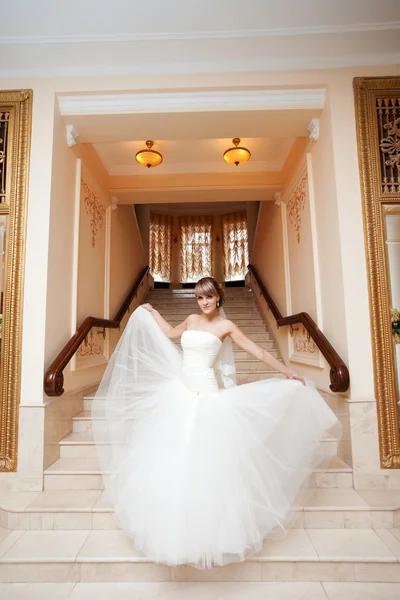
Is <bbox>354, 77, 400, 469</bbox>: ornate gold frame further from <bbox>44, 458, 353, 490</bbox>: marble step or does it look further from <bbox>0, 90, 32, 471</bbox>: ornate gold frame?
<bbox>0, 90, 32, 471</bbox>: ornate gold frame

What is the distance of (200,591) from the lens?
1897 mm

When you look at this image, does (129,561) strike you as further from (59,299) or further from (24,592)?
(59,299)

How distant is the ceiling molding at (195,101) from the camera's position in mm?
2963

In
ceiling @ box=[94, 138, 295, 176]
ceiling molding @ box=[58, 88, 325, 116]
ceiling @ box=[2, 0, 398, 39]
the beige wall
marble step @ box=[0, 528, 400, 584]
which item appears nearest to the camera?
marble step @ box=[0, 528, 400, 584]

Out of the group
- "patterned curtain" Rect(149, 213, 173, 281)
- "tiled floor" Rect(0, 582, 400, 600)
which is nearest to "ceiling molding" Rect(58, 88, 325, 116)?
"tiled floor" Rect(0, 582, 400, 600)

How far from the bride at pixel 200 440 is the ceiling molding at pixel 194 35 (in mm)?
1842

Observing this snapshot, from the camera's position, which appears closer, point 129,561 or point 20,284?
A: point 129,561

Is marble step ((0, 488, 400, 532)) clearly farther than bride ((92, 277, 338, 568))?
Yes

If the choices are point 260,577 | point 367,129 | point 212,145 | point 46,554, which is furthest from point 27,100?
point 260,577

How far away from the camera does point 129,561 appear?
1.99 metres

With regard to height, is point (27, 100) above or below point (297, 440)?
above

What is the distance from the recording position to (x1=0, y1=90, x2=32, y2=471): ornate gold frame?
263cm

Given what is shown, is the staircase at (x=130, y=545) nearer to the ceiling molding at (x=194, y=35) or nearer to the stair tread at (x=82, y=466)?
the stair tread at (x=82, y=466)

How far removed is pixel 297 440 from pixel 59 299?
204cm
